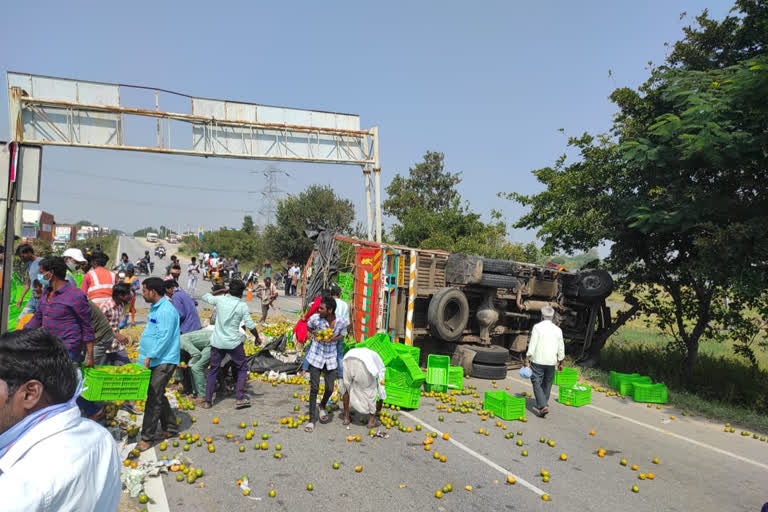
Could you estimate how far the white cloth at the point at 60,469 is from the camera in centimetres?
150

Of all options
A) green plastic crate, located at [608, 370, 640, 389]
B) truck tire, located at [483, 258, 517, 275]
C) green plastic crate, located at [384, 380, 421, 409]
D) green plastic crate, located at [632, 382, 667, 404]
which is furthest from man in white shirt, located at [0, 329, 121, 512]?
green plastic crate, located at [608, 370, 640, 389]

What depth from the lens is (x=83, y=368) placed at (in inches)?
213

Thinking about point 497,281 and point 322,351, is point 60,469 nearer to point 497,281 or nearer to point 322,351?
point 322,351

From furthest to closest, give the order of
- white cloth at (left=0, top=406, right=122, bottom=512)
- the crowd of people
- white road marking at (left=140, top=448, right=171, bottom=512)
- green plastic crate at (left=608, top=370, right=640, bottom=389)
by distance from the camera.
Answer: green plastic crate at (left=608, top=370, right=640, bottom=389) < white road marking at (left=140, top=448, right=171, bottom=512) < the crowd of people < white cloth at (left=0, top=406, right=122, bottom=512)

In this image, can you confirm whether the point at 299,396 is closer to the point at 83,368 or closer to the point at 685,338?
the point at 83,368

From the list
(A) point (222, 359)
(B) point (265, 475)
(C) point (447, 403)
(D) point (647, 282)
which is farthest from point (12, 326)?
(D) point (647, 282)

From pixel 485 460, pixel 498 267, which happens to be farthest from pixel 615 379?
pixel 485 460

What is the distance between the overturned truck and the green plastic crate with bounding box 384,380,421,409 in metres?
2.53

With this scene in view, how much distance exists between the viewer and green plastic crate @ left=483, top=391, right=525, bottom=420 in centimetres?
753

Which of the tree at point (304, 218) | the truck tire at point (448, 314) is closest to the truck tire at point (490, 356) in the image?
the truck tire at point (448, 314)

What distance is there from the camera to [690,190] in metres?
9.15

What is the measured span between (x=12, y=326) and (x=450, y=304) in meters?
8.60

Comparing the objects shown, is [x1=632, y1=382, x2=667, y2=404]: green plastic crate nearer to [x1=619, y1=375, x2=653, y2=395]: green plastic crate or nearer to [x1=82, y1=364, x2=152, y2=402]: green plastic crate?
[x1=619, y1=375, x2=653, y2=395]: green plastic crate

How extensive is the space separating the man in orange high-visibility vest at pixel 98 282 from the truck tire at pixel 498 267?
24.5 ft
